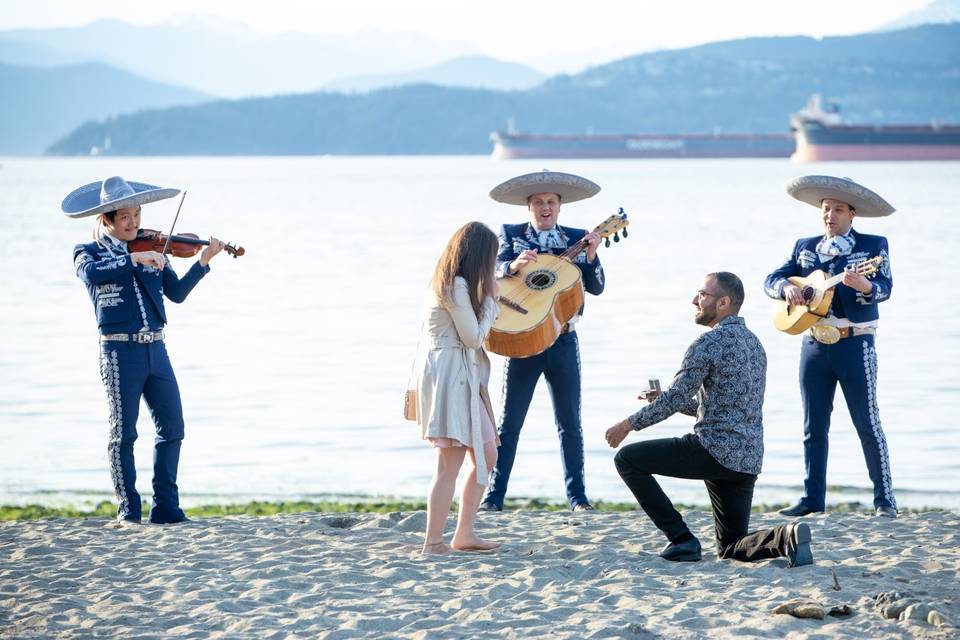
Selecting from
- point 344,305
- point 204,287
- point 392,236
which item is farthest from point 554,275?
point 392,236

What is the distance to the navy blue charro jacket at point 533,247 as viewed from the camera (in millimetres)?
7711

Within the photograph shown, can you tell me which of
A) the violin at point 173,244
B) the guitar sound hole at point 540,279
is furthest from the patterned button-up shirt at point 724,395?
the violin at point 173,244

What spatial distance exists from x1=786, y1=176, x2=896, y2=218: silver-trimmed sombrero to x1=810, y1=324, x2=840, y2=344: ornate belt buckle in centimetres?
65

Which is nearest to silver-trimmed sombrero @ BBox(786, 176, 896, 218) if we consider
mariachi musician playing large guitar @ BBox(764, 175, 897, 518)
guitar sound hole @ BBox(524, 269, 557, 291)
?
mariachi musician playing large guitar @ BBox(764, 175, 897, 518)

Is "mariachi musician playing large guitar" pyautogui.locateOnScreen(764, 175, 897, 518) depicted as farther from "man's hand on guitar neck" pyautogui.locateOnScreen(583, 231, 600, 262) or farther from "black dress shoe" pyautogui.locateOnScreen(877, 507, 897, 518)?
"man's hand on guitar neck" pyautogui.locateOnScreen(583, 231, 600, 262)

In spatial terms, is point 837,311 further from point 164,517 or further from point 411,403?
point 164,517

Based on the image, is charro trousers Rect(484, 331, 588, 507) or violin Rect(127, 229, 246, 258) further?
charro trousers Rect(484, 331, 588, 507)

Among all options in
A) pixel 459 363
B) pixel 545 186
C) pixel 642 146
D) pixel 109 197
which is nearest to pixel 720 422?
pixel 459 363

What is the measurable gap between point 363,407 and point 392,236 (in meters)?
32.3

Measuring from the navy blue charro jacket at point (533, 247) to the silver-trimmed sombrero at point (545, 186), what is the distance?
0.65 ft

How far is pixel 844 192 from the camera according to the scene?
7430mm

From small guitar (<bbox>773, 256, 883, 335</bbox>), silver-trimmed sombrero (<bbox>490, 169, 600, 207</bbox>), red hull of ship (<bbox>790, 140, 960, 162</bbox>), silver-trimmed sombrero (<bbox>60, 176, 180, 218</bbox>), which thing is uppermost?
red hull of ship (<bbox>790, 140, 960, 162</bbox>)

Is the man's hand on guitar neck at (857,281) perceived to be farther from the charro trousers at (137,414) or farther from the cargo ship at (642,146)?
the cargo ship at (642,146)

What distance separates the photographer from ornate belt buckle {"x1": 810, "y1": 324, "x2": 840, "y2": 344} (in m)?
7.43
